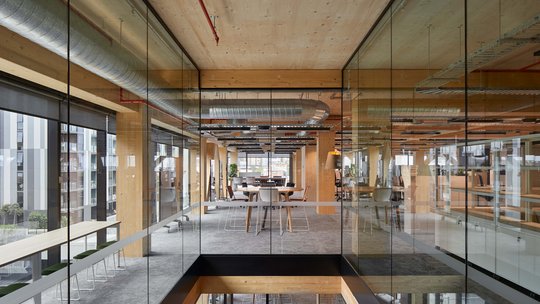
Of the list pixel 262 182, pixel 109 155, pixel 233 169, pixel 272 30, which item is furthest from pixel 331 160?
pixel 109 155

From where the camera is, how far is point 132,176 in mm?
3195

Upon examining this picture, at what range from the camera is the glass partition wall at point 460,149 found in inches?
76.4

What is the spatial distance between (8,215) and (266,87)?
15.5ft

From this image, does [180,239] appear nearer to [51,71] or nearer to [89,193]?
[89,193]

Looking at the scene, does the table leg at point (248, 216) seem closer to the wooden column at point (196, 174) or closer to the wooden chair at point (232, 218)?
the wooden chair at point (232, 218)

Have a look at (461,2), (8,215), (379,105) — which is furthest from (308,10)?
(8,215)

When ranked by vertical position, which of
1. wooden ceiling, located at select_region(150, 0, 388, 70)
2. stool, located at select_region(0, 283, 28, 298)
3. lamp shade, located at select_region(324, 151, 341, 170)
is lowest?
stool, located at select_region(0, 283, 28, 298)

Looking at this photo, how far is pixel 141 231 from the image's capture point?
3.46 meters

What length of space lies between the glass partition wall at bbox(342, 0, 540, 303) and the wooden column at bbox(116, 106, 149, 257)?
2378 millimetres

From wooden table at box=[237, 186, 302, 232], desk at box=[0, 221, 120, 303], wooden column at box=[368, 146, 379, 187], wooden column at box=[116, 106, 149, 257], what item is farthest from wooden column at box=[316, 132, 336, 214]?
desk at box=[0, 221, 120, 303]

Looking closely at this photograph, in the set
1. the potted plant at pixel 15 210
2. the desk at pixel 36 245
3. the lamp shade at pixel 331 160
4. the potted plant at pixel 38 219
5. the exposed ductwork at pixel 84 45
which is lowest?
the desk at pixel 36 245

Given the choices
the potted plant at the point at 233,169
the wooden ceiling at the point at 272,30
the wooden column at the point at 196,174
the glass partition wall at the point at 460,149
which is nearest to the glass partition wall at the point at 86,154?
the wooden ceiling at the point at 272,30

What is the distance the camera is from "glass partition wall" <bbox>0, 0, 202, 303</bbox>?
1.78 meters

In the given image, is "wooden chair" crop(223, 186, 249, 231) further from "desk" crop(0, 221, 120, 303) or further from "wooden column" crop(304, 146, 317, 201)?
"desk" crop(0, 221, 120, 303)
